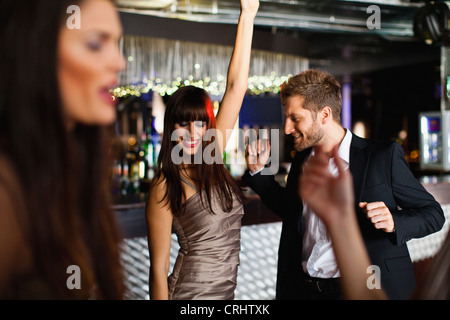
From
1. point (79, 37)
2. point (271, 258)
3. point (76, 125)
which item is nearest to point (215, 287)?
point (76, 125)

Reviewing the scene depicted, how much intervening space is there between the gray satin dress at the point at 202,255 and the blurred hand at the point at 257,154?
403mm

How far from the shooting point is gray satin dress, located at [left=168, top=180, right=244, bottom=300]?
1750mm

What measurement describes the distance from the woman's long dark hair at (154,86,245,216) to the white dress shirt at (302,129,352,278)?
1.18ft

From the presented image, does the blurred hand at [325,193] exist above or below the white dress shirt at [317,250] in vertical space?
above

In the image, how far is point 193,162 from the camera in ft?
6.06

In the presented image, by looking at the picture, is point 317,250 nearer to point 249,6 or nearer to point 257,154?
point 257,154

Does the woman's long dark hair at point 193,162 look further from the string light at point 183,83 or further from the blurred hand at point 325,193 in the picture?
the string light at point 183,83

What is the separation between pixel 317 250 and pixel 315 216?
5.5 inches

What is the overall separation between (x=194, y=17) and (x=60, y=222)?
17.3ft

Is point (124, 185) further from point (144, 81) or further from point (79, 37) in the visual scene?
point (79, 37)

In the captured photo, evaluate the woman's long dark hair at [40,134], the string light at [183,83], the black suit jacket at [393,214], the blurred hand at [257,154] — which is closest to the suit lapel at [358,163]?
the black suit jacket at [393,214]

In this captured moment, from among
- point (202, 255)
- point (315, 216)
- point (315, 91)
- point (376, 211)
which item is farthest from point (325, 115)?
point (202, 255)

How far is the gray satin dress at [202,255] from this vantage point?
68.9 inches

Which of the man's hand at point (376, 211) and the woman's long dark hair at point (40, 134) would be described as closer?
the woman's long dark hair at point (40, 134)
